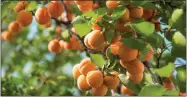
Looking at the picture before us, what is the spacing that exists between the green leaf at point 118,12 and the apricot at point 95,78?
0.75 feet

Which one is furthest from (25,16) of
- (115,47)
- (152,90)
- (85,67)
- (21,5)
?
(152,90)

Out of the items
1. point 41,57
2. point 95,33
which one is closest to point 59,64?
point 41,57

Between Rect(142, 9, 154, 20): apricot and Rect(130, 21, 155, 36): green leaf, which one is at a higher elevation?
Rect(130, 21, 155, 36): green leaf

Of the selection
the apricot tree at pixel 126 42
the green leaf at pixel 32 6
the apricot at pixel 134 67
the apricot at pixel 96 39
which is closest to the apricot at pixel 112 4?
the apricot tree at pixel 126 42

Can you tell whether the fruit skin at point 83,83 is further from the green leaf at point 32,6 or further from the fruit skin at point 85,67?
the green leaf at point 32,6

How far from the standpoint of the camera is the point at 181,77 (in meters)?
1.30

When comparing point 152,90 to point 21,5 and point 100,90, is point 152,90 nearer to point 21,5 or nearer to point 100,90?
point 100,90

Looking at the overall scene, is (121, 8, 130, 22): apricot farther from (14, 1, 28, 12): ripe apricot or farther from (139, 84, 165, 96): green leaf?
(14, 1, 28, 12): ripe apricot

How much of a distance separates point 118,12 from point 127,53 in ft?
0.48

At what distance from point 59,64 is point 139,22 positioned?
7.43 ft

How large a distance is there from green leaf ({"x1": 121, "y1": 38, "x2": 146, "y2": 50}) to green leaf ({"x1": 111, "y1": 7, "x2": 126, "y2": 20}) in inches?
3.4

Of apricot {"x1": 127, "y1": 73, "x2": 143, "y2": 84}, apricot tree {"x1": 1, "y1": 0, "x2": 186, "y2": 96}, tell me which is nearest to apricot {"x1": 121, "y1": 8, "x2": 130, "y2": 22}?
apricot tree {"x1": 1, "y1": 0, "x2": 186, "y2": 96}

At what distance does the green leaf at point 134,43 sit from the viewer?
4.34 feet

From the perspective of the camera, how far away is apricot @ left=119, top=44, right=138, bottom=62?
138 cm
